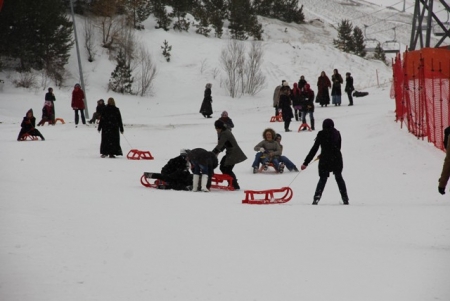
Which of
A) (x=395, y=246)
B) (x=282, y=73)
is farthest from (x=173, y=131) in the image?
(x=282, y=73)

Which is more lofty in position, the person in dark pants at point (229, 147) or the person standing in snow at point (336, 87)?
the person standing in snow at point (336, 87)

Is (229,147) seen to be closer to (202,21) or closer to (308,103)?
(308,103)

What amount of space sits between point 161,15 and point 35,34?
477 inches

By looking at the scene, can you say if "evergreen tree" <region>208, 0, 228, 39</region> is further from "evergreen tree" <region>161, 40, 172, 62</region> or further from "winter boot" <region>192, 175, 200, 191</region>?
"winter boot" <region>192, 175, 200, 191</region>

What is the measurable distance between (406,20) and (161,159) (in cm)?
9512

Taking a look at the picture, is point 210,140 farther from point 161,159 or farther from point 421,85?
point 421,85

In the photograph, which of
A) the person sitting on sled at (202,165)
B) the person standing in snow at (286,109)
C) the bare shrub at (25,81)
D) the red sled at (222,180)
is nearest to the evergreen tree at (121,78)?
the bare shrub at (25,81)

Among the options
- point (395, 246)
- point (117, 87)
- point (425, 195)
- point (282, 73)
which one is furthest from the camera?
point (282, 73)

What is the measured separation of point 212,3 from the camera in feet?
174

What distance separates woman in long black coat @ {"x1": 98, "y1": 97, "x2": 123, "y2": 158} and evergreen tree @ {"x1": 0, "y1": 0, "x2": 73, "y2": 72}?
1984cm

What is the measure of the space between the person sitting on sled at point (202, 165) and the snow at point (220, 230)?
39 cm

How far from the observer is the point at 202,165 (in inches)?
464

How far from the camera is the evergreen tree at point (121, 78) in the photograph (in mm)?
37875

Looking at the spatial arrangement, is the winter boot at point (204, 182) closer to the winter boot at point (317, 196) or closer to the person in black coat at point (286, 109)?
the winter boot at point (317, 196)
